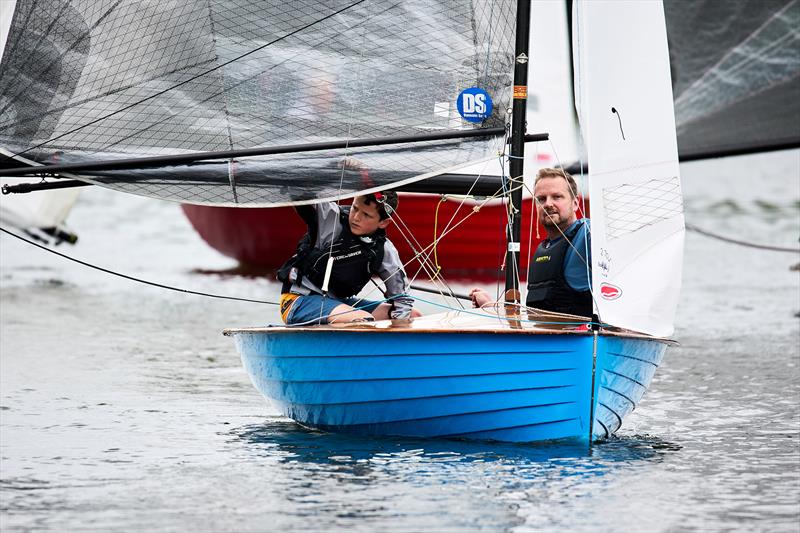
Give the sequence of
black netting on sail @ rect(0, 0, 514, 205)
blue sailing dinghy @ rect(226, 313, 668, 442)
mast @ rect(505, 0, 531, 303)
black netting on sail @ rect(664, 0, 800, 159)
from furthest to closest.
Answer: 1. black netting on sail @ rect(664, 0, 800, 159)
2. black netting on sail @ rect(0, 0, 514, 205)
3. mast @ rect(505, 0, 531, 303)
4. blue sailing dinghy @ rect(226, 313, 668, 442)

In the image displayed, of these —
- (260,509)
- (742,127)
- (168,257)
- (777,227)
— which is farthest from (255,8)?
(777,227)

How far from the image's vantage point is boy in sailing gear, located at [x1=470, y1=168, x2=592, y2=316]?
6469 millimetres

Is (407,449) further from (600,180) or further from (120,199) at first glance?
(120,199)

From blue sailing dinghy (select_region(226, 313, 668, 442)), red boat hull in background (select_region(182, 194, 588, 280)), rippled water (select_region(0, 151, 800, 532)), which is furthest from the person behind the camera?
red boat hull in background (select_region(182, 194, 588, 280))

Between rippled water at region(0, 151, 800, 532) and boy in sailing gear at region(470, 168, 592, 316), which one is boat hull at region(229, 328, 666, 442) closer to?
rippled water at region(0, 151, 800, 532)

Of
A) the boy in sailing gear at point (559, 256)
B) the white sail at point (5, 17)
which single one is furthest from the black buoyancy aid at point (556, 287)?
the white sail at point (5, 17)

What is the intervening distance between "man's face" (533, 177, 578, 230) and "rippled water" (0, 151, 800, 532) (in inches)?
41.5

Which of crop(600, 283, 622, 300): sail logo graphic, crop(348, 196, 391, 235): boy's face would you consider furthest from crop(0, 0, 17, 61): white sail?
crop(600, 283, 622, 300): sail logo graphic

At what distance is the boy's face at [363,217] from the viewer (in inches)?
257

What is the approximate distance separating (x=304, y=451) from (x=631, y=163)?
1.88 meters

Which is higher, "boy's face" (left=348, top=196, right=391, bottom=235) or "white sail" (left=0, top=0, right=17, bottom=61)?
"white sail" (left=0, top=0, right=17, bottom=61)

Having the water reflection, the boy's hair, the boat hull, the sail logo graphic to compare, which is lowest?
the water reflection

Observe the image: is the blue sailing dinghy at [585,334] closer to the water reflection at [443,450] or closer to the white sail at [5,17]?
the water reflection at [443,450]

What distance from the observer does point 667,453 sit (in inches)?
245
